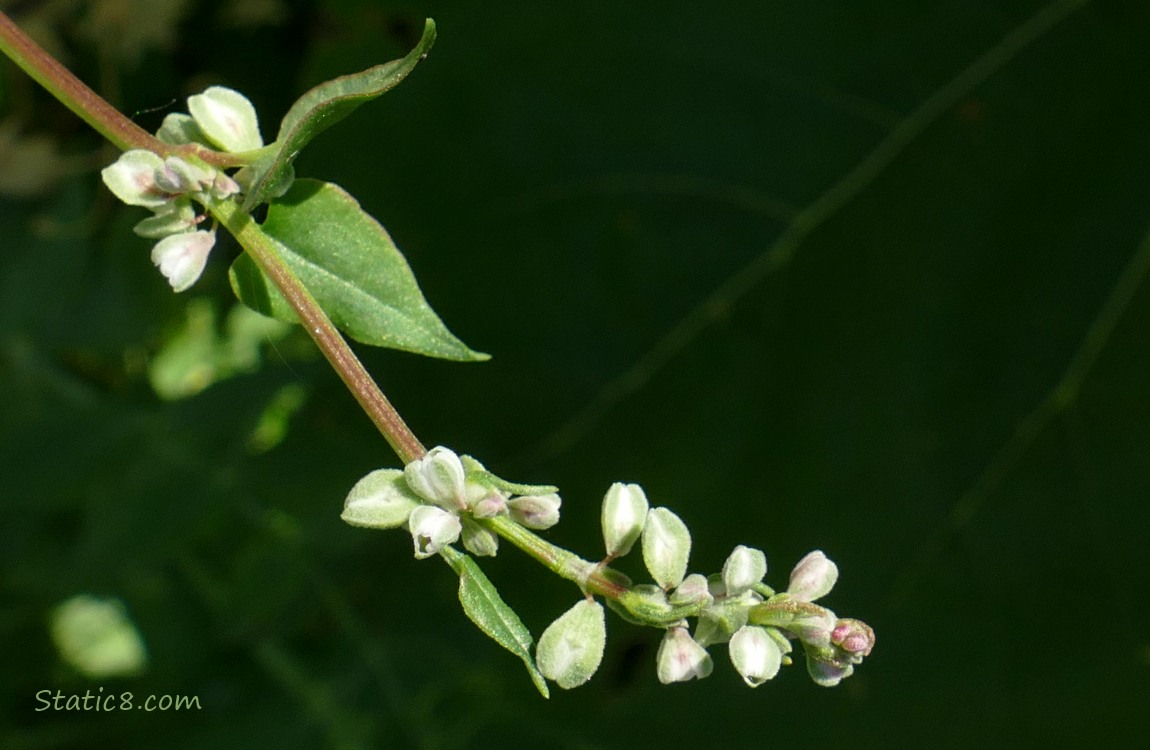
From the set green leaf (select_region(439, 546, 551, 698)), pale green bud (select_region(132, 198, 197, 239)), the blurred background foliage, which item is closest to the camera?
green leaf (select_region(439, 546, 551, 698))

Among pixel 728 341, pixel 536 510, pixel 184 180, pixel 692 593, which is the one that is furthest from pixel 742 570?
pixel 728 341

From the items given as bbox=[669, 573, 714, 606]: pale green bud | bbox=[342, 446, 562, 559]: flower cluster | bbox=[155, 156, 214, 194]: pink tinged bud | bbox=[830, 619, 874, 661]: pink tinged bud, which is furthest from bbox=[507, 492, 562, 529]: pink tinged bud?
bbox=[155, 156, 214, 194]: pink tinged bud

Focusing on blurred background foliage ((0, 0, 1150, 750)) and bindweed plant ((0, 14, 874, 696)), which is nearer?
bindweed plant ((0, 14, 874, 696))

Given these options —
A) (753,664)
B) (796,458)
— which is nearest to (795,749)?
(796,458)

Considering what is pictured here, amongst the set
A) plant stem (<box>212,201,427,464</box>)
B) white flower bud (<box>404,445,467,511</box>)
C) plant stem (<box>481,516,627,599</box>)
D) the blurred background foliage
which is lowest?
plant stem (<box>481,516,627,599</box>)

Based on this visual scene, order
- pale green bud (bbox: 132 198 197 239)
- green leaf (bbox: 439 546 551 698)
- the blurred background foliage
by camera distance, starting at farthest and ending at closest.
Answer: the blurred background foliage → pale green bud (bbox: 132 198 197 239) → green leaf (bbox: 439 546 551 698)

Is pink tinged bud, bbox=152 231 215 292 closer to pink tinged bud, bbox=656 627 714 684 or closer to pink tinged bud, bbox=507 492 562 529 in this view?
pink tinged bud, bbox=507 492 562 529

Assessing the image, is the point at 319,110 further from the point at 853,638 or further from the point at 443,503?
the point at 853,638

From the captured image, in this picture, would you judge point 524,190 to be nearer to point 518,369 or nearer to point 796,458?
point 518,369
